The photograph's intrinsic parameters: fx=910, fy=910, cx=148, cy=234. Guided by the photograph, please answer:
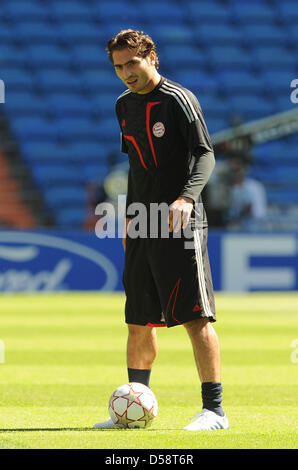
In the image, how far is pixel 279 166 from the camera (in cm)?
2017

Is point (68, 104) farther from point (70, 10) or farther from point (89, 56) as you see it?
point (70, 10)

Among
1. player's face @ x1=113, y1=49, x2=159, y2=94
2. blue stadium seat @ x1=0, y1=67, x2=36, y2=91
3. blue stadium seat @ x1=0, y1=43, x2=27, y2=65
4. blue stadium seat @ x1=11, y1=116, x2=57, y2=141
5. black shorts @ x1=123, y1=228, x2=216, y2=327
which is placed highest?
blue stadium seat @ x1=0, y1=43, x2=27, y2=65

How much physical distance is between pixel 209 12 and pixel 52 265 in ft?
32.3

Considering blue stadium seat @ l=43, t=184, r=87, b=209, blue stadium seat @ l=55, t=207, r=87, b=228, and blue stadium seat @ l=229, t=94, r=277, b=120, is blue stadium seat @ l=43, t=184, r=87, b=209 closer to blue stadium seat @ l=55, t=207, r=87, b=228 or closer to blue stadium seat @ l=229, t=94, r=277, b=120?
blue stadium seat @ l=55, t=207, r=87, b=228

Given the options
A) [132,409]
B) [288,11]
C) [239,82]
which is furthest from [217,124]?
[132,409]

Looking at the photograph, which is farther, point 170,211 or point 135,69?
point 135,69

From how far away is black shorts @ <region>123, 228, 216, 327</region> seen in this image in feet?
15.4

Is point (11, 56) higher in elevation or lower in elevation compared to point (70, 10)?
lower

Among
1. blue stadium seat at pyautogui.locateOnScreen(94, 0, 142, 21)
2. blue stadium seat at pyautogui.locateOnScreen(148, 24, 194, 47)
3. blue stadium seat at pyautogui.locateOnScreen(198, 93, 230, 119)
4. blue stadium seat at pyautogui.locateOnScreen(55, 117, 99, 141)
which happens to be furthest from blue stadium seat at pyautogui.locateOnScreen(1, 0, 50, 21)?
blue stadium seat at pyautogui.locateOnScreen(198, 93, 230, 119)

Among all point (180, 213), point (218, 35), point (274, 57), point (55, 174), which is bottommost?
point (180, 213)

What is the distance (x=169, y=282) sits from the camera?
473 cm

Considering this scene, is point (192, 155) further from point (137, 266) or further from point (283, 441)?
point (283, 441)
